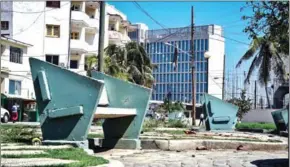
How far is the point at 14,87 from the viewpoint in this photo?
130 ft

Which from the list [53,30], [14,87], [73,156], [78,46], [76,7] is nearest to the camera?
[73,156]

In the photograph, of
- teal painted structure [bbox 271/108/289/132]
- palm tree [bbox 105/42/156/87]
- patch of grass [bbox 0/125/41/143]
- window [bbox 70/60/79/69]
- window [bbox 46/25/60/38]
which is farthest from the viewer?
window [bbox 70/60/79/69]

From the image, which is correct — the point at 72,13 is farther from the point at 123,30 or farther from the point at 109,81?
the point at 109,81

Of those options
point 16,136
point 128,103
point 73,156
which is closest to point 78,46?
point 16,136

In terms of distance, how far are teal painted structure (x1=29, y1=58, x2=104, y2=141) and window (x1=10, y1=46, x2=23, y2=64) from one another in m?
31.3

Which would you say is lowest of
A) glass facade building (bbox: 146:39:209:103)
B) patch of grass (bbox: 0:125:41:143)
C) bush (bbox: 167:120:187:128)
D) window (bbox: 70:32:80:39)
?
bush (bbox: 167:120:187:128)

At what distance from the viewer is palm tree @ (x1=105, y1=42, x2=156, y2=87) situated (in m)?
45.6

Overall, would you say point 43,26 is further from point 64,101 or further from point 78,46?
point 64,101

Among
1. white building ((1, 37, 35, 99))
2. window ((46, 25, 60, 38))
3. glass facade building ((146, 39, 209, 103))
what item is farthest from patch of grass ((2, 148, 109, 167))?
window ((46, 25, 60, 38))

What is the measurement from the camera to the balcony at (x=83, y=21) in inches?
1861

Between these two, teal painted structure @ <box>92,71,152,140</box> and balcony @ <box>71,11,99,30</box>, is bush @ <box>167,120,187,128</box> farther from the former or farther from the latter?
balcony @ <box>71,11,99,30</box>

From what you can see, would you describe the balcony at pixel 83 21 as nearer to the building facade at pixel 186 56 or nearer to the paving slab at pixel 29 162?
the building facade at pixel 186 56

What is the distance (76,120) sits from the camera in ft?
27.5

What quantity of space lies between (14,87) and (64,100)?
32.7 meters
